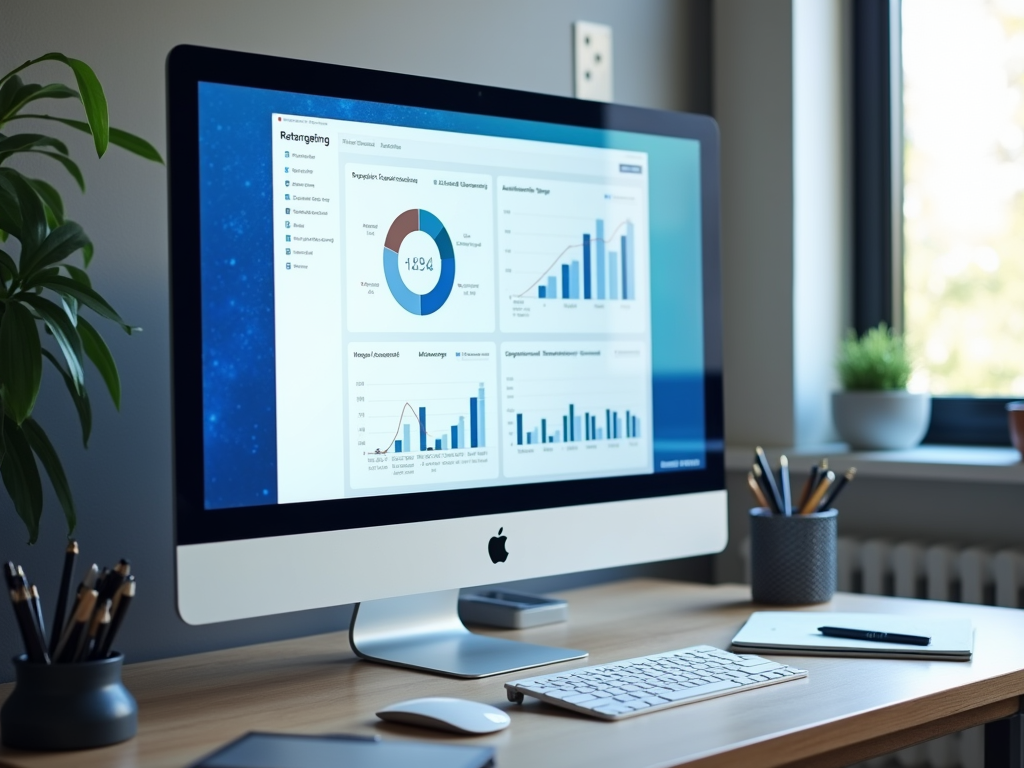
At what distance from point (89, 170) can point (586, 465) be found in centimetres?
65

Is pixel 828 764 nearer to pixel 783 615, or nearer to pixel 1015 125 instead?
pixel 783 615

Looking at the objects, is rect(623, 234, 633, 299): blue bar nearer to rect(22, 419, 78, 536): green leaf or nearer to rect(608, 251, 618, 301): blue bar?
rect(608, 251, 618, 301): blue bar

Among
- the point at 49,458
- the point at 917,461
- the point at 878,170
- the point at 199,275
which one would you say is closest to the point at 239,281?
the point at 199,275

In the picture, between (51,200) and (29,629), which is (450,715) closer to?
(29,629)

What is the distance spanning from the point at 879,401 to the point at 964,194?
460 mm

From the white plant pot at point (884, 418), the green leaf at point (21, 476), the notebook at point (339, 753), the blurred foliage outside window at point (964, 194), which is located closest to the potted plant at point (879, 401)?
the white plant pot at point (884, 418)

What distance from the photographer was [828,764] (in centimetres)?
98

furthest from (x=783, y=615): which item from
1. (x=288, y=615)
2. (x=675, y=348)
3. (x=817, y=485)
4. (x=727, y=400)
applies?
(x=727, y=400)

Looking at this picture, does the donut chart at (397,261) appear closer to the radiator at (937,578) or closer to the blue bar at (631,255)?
the blue bar at (631,255)

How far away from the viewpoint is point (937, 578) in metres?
1.77

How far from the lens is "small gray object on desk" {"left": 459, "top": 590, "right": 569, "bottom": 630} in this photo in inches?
54.9

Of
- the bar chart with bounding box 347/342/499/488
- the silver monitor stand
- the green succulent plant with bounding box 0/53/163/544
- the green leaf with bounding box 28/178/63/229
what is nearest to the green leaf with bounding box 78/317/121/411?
the green succulent plant with bounding box 0/53/163/544

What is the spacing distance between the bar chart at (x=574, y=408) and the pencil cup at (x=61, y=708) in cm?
49

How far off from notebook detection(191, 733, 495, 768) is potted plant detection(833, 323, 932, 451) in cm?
125
